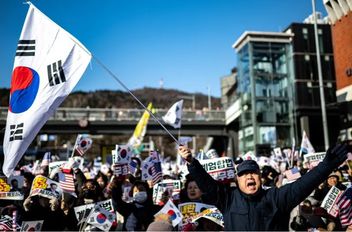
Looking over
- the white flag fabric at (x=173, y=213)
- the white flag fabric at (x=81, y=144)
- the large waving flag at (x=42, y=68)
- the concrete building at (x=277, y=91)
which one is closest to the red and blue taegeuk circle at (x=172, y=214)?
the white flag fabric at (x=173, y=213)

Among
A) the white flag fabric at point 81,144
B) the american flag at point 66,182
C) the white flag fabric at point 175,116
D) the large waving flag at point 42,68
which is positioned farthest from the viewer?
the white flag fabric at point 175,116

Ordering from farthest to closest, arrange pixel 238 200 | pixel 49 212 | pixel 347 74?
pixel 347 74 < pixel 49 212 < pixel 238 200

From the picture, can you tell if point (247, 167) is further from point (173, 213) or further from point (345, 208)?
point (345, 208)

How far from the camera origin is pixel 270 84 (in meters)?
40.8

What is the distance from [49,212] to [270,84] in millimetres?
36847

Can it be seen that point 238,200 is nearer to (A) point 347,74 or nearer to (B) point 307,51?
(A) point 347,74

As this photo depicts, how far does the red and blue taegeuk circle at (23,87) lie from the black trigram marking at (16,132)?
296 mm

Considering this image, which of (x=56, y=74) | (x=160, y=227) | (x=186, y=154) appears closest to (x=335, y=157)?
(x=186, y=154)

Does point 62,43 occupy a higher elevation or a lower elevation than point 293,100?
lower

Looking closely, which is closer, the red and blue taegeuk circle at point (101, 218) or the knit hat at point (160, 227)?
the knit hat at point (160, 227)

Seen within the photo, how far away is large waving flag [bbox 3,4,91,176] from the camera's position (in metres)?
5.47

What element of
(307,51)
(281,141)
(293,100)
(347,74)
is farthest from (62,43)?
(307,51)

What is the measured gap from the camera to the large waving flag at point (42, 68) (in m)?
5.47

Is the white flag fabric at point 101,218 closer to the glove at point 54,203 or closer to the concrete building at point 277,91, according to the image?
the glove at point 54,203
